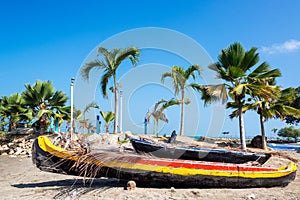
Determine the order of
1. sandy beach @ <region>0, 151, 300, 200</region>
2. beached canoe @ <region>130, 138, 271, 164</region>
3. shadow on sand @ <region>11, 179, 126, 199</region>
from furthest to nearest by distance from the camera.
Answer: beached canoe @ <region>130, 138, 271, 164</region>, shadow on sand @ <region>11, 179, 126, 199</region>, sandy beach @ <region>0, 151, 300, 200</region>

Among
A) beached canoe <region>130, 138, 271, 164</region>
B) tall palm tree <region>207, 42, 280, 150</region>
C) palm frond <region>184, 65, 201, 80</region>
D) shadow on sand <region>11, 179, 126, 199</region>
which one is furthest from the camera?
palm frond <region>184, 65, 201, 80</region>

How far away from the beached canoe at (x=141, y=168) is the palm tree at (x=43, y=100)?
33.7 ft

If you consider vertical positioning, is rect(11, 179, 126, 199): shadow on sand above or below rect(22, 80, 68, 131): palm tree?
below

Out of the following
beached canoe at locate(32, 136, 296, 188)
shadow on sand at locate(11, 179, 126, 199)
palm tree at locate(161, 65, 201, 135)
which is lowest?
shadow on sand at locate(11, 179, 126, 199)

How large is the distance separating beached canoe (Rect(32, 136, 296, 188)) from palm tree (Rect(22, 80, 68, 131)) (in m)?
10.3

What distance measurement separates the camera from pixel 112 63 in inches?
600

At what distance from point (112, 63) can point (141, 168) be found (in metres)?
10.2

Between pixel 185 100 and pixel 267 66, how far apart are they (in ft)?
19.4

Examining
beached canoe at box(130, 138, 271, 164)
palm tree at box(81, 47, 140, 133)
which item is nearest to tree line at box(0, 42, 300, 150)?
palm tree at box(81, 47, 140, 133)

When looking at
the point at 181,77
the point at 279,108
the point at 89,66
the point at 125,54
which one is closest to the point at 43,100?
the point at 89,66

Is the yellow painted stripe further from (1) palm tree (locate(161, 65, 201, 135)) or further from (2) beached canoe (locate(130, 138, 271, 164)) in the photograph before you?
(1) palm tree (locate(161, 65, 201, 135))

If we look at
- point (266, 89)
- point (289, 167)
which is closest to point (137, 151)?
point (289, 167)

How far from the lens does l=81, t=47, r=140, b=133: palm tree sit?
15.1m

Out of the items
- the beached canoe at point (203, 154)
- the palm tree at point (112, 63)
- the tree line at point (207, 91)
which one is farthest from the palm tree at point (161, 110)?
the beached canoe at point (203, 154)
